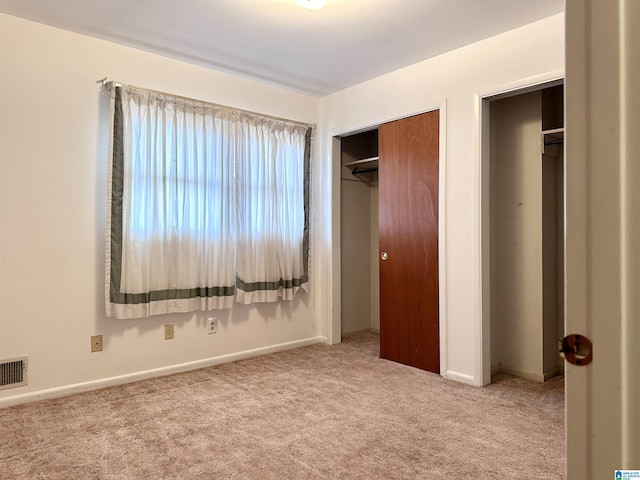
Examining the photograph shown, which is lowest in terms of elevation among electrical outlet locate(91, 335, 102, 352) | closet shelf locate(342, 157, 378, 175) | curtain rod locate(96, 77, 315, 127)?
electrical outlet locate(91, 335, 102, 352)

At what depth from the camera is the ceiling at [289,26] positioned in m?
2.66

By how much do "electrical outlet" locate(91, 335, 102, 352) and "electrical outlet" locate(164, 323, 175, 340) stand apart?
0.48 m

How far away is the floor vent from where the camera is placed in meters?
2.74

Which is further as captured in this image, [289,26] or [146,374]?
[146,374]

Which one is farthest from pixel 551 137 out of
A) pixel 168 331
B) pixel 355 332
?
pixel 168 331

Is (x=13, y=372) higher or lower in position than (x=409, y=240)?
lower

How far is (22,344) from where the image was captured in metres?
2.82

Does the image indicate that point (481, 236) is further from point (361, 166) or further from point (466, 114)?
point (361, 166)

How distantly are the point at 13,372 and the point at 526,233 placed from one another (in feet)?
12.7

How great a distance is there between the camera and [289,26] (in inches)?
115

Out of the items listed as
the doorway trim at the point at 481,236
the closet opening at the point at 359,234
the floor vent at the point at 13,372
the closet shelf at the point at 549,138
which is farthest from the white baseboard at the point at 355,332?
the floor vent at the point at 13,372

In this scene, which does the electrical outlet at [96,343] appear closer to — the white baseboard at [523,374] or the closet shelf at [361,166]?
the closet shelf at [361,166]

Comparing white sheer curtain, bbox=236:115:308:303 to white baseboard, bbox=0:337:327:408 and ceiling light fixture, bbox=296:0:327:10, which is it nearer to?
white baseboard, bbox=0:337:327:408

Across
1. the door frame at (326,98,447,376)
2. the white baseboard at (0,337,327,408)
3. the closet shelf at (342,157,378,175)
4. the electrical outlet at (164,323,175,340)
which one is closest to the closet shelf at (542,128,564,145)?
the door frame at (326,98,447,376)
